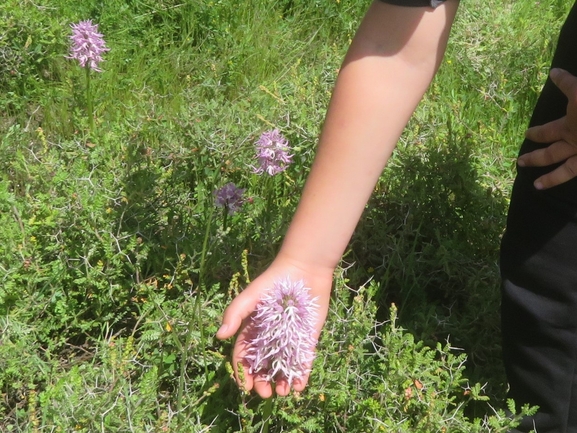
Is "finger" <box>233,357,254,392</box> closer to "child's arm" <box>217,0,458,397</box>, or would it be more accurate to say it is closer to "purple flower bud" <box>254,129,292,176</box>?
"child's arm" <box>217,0,458,397</box>

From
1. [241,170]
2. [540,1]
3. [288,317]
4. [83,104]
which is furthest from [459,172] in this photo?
[540,1]

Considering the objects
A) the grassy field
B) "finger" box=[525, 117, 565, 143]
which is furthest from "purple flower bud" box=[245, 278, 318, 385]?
"finger" box=[525, 117, 565, 143]

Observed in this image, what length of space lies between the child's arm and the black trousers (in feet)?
1.32

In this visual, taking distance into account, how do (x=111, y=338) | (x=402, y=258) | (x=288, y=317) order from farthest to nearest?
(x=402, y=258)
(x=111, y=338)
(x=288, y=317)

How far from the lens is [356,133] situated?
174 centimetres

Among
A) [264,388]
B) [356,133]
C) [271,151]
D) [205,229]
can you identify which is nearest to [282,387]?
[264,388]

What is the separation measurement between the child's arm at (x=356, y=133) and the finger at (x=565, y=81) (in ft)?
1.00

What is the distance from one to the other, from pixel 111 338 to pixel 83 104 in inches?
51.2

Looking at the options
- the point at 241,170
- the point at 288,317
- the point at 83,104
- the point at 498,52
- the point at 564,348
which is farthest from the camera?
the point at 498,52

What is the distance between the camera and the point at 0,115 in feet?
10.1

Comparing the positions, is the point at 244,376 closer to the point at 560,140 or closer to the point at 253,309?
the point at 253,309

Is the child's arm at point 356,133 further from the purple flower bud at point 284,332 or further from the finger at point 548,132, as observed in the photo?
the finger at point 548,132

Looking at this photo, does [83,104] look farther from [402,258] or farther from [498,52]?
[498,52]

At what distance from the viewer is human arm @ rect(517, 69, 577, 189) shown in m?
1.76
